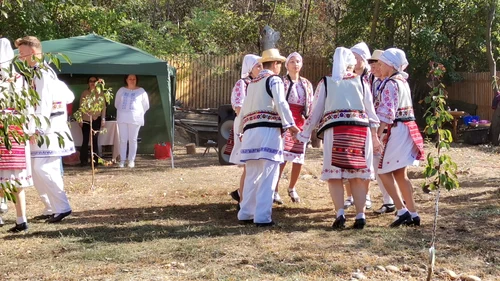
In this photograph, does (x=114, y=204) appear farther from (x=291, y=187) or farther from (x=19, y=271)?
(x=19, y=271)

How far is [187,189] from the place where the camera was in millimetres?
9281

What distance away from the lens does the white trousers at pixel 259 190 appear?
21.9 feet

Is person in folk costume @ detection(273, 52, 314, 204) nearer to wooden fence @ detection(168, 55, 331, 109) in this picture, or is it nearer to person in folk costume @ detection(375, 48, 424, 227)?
person in folk costume @ detection(375, 48, 424, 227)

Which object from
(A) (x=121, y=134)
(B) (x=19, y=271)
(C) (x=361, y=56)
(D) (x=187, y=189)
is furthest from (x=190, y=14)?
(B) (x=19, y=271)

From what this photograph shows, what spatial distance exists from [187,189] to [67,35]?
32.3ft

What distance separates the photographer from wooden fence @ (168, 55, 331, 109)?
71.7 ft

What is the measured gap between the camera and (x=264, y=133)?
263 inches

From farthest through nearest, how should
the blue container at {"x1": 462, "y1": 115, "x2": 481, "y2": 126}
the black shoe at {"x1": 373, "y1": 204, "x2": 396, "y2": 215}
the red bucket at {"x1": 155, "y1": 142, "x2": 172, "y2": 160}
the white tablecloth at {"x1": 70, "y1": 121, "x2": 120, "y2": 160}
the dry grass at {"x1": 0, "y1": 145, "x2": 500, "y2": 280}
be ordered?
the blue container at {"x1": 462, "y1": 115, "x2": 481, "y2": 126}, the red bucket at {"x1": 155, "y1": 142, "x2": 172, "y2": 160}, the white tablecloth at {"x1": 70, "y1": 121, "x2": 120, "y2": 160}, the black shoe at {"x1": 373, "y1": 204, "x2": 396, "y2": 215}, the dry grass at {"x1": 0, "y1": 145, "x2": 500, "y2": 280}

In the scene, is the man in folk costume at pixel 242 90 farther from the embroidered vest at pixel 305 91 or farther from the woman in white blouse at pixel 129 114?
the woman in white blouse at pixel 129 114

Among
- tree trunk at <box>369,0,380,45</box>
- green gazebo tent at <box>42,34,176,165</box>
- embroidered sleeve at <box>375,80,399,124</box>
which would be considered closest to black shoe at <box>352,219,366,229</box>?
embroidered sleeve at <box>375,80,399,124</box>

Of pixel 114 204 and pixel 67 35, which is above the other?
pixel 67 35

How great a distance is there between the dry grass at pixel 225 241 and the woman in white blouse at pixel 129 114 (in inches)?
122

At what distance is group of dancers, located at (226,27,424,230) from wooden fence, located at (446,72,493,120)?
47.3 feet

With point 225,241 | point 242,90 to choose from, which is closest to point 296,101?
point 242,90
